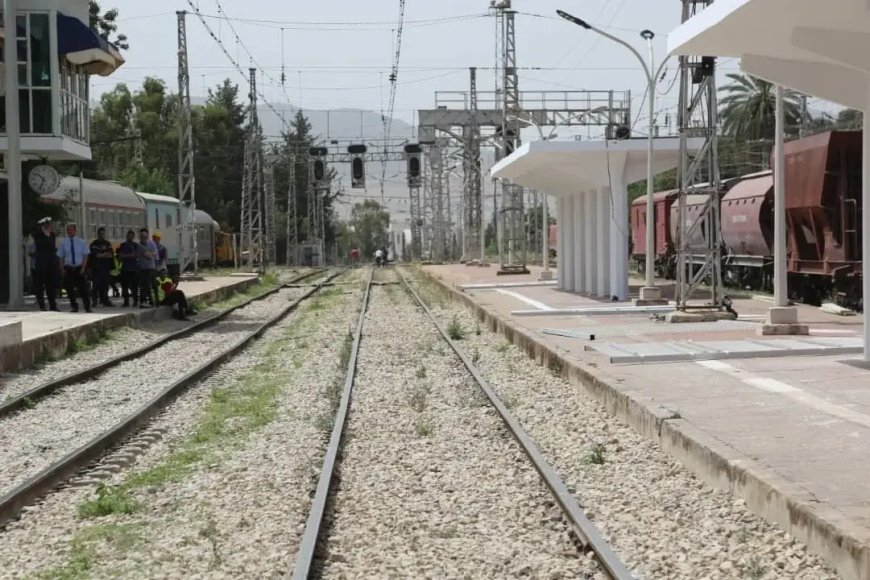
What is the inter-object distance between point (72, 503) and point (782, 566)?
14.6 feet

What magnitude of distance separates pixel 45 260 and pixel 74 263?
2.17 feet

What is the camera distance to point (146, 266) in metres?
27.2

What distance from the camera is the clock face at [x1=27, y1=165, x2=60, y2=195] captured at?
85.6 ft

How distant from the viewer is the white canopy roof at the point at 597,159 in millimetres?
26797

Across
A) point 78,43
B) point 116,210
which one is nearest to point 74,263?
point 78,43

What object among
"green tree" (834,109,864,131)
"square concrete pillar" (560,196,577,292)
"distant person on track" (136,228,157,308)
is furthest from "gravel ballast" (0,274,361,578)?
"green tree" (834,109,864,131)

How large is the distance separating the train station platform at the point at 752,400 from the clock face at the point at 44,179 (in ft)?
32.5

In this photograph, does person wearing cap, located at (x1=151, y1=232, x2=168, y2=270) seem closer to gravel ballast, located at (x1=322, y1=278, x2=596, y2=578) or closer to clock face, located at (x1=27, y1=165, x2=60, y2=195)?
clock face, located at (x1=27, y1=165, x2=60, y2=195)

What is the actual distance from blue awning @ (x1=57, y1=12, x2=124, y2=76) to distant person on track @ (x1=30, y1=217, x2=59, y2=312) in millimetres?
6260

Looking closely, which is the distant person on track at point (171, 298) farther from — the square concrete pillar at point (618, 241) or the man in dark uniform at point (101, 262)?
the square concrete pillar at point (618, 241)

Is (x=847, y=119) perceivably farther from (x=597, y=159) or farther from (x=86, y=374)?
(x=86, y=374)

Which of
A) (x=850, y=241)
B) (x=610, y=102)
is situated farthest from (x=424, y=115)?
(x=850, y=241)

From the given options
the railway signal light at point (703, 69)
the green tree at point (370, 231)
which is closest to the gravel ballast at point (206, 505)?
the railway signal light at point (703, 69)

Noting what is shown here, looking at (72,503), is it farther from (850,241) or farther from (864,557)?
(850,241)
